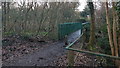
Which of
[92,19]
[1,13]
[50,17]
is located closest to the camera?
[92,19]

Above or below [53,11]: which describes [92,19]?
below

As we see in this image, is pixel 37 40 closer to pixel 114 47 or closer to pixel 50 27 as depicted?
pixel 50 27

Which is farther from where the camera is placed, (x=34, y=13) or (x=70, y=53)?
(x=34, y=13)

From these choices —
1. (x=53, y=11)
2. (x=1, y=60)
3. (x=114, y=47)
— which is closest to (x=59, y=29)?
(x=53, y=11)

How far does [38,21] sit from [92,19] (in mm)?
4827

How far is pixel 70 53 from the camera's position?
3.22 meters

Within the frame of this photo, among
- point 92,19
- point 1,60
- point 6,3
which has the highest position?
point 6,3

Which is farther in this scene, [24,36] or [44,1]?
[44,1]

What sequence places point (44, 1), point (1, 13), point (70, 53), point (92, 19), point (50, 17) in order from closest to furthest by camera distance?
point (70, 53) < point (92, 19) < point (1, 13) < point (44, 1) < point (50, 17)

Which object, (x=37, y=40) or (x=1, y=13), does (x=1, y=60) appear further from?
(x=1, y=13)

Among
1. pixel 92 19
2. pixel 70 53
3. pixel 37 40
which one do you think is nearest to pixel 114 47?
pixel 70 53

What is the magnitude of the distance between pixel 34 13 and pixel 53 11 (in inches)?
52.3

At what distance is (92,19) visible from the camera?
5.44 m

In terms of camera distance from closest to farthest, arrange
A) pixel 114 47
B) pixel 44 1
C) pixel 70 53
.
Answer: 1. pixel 70 53
2. pixel 114 47
3. pixel 44 1
